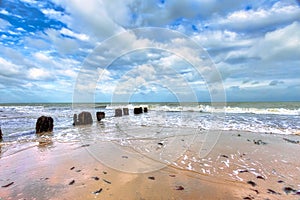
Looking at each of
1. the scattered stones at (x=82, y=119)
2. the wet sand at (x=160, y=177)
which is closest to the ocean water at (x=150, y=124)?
the scattered stones at (x=82, y=119)

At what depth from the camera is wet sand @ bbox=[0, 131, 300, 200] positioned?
326 cm

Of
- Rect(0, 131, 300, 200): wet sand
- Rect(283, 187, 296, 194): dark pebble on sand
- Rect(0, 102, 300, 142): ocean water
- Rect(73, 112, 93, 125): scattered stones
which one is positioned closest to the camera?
Rect(0, 131, 300, 200): wet sand

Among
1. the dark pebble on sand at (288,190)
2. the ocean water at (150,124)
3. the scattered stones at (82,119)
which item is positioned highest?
the scattered stones at (82,119)

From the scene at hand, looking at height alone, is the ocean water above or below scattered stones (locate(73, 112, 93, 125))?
below

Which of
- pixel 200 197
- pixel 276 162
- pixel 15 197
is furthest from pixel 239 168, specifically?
pixel 15 197

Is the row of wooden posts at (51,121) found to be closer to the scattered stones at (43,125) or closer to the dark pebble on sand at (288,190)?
the scattered stones at (43,125)

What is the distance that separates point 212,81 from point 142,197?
20.6 feet

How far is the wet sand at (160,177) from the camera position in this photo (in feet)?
10.7

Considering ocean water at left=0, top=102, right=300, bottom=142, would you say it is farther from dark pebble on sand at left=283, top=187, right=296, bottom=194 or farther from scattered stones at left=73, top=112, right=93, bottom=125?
dark pebble on sand at left=283, top=187, right=296, bottom=194

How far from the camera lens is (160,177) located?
13.1 feet

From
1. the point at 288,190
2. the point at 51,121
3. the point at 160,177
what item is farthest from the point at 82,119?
the point at 288,190

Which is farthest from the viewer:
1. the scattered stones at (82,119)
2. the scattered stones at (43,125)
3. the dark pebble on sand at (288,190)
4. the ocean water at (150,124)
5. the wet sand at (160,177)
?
the scattered stones at (82,119)

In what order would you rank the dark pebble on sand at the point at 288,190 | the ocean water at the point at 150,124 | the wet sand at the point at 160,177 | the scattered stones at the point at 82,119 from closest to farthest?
the wet sand at the point at 160,177 < the dark pebble on sand at the point at 288,190 < the ocean water at the point at 150,124 < the scattered stones at the point at 82,119

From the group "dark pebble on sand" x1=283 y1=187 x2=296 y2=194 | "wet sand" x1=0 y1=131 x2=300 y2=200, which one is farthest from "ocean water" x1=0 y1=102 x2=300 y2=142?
"dark pebble on sand" x1=283 y1=187 x2=296 y2=194
